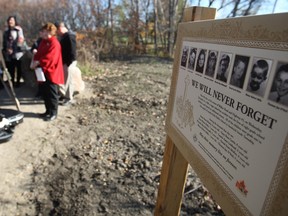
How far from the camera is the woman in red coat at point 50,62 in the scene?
14.8ft

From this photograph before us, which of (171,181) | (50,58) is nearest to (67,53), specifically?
(50,58)

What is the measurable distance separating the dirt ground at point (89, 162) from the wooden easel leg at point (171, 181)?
937mm

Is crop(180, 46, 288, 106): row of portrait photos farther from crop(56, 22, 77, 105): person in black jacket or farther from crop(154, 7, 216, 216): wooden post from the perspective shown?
crop(56, 22, 77, 105): person in black jacket

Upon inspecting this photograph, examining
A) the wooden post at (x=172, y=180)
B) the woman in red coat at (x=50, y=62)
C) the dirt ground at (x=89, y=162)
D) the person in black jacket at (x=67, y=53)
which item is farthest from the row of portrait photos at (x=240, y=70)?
the person in black jacket at (x=67, y=53)

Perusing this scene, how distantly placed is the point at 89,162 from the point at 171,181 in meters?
2.11

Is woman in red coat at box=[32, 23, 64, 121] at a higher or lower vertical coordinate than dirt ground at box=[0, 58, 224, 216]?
higher

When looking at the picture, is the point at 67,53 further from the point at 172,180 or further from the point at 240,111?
the point at 240,111

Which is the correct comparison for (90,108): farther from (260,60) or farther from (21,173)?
(260,60)

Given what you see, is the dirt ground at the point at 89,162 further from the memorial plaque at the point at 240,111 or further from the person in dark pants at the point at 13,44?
the memorial plaque at the point at 240,111

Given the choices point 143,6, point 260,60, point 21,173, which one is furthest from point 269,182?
point 143,6

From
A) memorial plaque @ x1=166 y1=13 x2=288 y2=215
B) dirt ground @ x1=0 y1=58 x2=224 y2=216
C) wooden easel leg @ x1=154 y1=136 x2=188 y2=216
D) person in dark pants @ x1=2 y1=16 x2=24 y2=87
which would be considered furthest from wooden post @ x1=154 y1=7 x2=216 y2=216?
person in dark pants @ x1=2 y1=16 x2=24 y2=87

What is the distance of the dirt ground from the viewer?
2807 millimetres

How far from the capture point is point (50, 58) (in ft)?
15.3

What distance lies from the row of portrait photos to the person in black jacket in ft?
14.2
